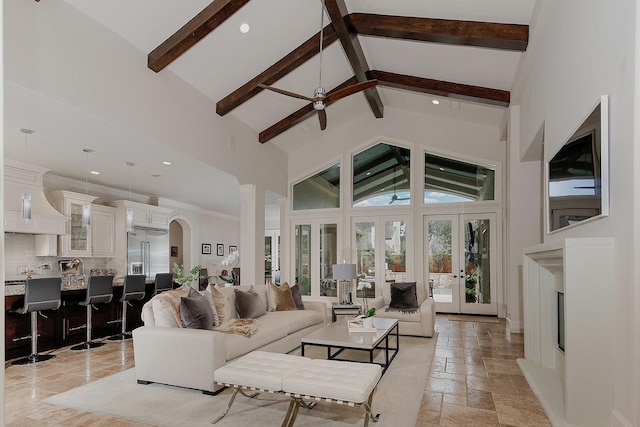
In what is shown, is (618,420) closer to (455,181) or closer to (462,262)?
(462,262)

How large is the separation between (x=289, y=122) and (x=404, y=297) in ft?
12.9

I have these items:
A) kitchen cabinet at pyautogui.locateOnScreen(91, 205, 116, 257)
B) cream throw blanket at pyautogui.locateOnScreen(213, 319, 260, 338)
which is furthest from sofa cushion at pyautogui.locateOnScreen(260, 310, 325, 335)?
kitchen cabinet at pyautogui.locateOnScreen(91, 205, 116, 257)

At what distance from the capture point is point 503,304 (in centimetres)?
793

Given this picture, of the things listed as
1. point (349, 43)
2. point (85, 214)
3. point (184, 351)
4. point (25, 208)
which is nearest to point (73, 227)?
point (85, 214)

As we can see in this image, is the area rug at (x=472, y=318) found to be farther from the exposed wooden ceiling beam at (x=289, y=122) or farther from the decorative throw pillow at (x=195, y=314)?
the decorative throw pillow at (x=195, y=314)

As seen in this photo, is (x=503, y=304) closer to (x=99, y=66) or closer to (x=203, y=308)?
(x=203, y=308)

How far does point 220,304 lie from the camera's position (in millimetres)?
4555

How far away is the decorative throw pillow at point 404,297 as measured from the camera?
20.7 ft

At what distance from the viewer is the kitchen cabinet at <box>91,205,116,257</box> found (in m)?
7.70

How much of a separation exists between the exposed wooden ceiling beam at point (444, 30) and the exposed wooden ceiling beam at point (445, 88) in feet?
4.92

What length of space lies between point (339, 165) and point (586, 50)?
6440mm

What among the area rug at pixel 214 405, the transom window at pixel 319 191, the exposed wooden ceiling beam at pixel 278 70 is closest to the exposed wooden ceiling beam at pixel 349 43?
the exposed wooden ceiling beam at pixel 278 70

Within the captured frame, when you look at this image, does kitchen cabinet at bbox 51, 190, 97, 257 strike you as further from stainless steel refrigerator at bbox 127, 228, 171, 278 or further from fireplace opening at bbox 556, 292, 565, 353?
fireplace opening at bbox 556, 292, 565, 353

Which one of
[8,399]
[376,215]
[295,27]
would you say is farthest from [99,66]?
[376,215]
